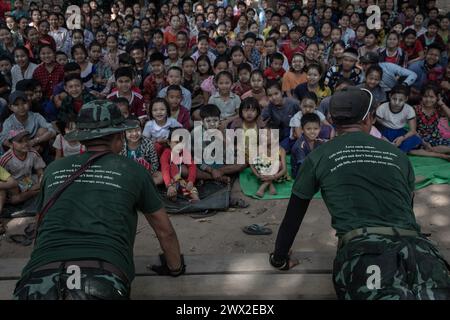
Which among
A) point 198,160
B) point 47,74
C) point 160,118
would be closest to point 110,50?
point 47,74

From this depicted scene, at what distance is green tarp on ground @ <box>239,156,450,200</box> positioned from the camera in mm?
4520

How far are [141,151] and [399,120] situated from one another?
10.0 feet

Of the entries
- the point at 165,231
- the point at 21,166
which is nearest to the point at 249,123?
the point at 21,166

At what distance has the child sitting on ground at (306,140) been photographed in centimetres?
461

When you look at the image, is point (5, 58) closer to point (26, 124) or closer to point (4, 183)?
point (26, 124)

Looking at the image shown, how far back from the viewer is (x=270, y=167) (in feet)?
15.3

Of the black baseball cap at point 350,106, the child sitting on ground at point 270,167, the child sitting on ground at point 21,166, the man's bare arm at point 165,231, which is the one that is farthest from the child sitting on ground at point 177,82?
the black baseball cap at point 350,106

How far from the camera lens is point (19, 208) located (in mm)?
4332

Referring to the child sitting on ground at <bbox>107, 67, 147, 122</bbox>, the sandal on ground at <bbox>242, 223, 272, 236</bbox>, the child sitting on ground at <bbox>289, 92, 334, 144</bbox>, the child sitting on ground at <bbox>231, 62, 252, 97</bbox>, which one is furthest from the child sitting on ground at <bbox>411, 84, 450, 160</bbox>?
the child sitting on ground at <bbox>107, 67, 147, 122</bbox>

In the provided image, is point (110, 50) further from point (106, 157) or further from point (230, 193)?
point (106, 157)

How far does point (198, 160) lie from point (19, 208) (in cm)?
182

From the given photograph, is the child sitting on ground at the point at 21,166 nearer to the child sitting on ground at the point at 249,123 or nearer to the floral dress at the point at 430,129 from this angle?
the child sitting on ground at the point at 249,123

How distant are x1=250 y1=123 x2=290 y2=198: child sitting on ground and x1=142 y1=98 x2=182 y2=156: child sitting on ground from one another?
0.98 m

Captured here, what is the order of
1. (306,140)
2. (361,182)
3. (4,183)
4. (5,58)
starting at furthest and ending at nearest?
(5,58) → (306,140) → (4,183) → (361,182)
